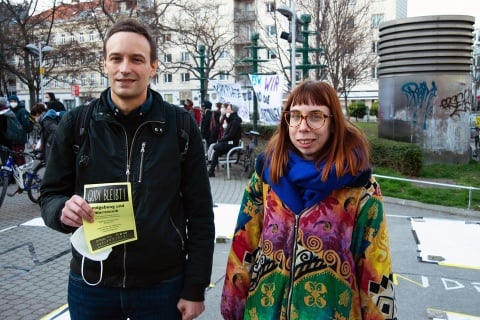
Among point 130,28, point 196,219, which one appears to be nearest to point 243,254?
point 196,219

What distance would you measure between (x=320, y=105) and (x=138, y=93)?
31.4 inches

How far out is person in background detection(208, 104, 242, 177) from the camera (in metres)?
11.8

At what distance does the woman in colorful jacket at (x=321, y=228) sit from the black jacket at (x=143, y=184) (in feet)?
1.07

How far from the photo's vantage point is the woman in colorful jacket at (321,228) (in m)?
2.04

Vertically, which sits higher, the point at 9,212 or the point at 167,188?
the point at 167,188

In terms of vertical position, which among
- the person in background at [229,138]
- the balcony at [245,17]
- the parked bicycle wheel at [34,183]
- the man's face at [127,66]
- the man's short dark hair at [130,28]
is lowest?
the parked bicycle wheel at [34,183]

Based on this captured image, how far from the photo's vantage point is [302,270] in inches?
Answer: 81.2

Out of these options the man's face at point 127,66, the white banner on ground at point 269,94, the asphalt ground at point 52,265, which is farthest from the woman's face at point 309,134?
the white banner on ground at point 269,94

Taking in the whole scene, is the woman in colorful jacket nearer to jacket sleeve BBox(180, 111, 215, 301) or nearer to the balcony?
jacket sleeve BBox(180, 111, 215, 301)

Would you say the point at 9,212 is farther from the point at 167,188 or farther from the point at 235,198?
the point at 167,188

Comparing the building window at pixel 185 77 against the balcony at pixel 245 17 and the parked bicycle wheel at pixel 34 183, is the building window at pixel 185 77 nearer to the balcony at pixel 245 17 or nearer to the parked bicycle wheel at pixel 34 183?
the balcony at pixel 245 17

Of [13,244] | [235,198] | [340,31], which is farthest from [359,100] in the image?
[13,244]

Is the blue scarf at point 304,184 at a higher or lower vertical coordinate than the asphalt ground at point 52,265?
higher

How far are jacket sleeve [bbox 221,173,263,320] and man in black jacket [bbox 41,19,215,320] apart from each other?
0.17 m
